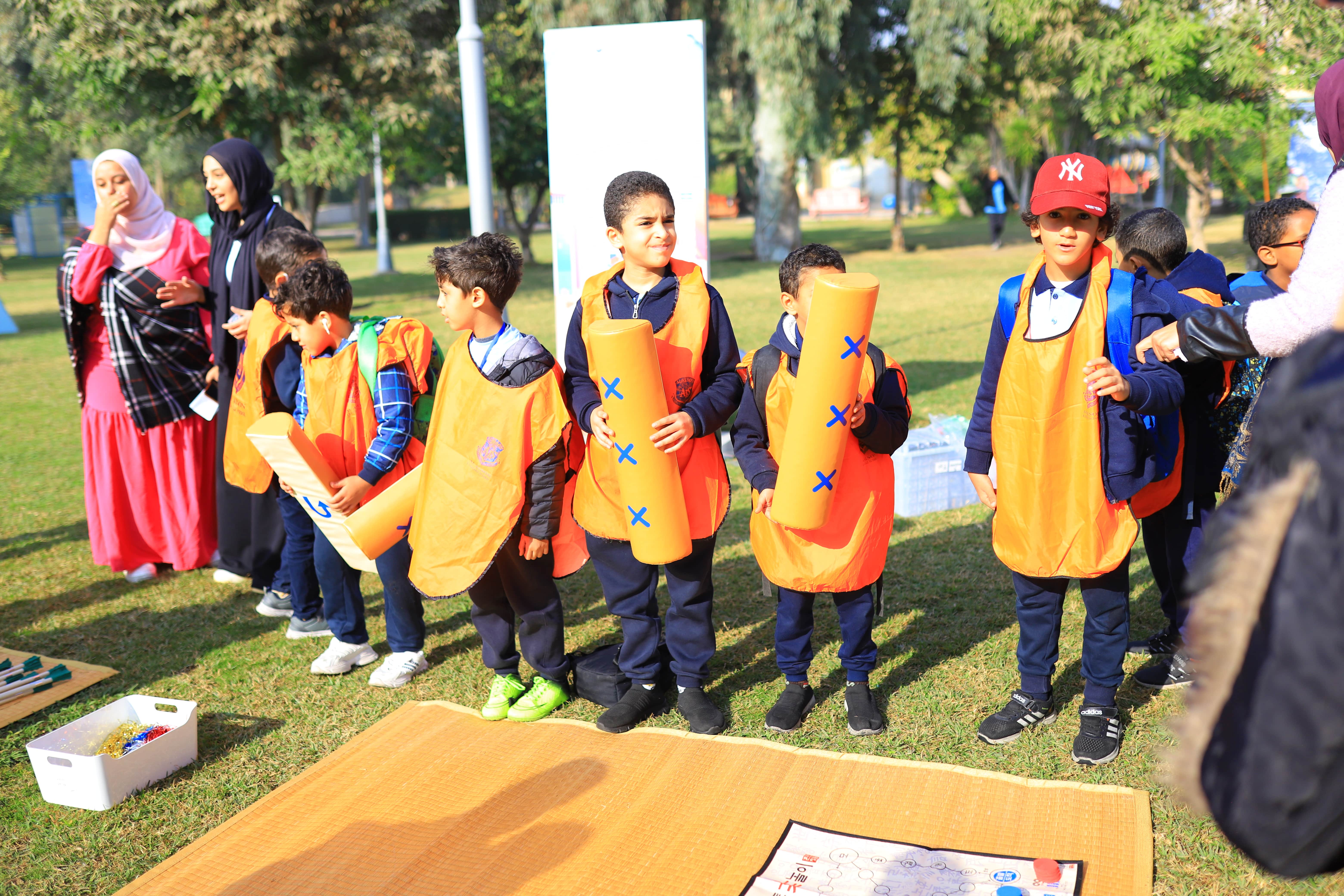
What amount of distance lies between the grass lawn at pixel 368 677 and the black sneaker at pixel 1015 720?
0.04 metres

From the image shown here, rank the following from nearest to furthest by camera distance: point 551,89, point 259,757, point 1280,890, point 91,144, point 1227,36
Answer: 1. point 1280,890
2. point 259,757
3. point 551,89
4. point 1227,36
5. point 91,144

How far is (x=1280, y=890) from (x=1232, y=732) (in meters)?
1.83

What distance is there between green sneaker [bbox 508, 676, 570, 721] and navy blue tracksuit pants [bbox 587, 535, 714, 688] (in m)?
0.36

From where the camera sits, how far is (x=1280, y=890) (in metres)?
2.46

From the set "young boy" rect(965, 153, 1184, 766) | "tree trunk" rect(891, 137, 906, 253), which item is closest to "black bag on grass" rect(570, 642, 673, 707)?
"young boy" rect(965, 153, 1184, 766)

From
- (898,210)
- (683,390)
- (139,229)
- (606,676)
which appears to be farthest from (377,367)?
(898,210)

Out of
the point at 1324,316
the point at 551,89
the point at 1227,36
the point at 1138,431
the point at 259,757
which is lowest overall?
the point at 259,757

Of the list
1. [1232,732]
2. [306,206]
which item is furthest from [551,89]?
[306,206]

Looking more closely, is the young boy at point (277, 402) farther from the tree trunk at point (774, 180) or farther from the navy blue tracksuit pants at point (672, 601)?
the tree trunk at point (774, 180)

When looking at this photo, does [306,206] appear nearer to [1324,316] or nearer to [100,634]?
[100,634]

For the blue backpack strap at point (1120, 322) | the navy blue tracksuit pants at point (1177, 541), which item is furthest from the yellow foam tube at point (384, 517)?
the navy blue tracksuit pants at point (1177, 541)

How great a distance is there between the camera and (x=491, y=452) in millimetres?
3232

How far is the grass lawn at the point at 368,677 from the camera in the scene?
290 centimetres

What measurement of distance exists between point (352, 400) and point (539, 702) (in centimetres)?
127
